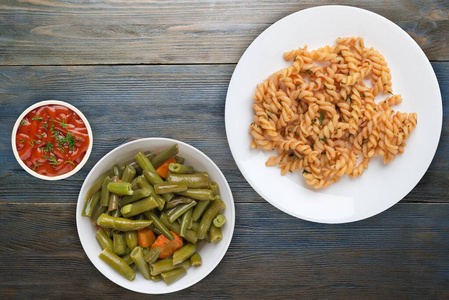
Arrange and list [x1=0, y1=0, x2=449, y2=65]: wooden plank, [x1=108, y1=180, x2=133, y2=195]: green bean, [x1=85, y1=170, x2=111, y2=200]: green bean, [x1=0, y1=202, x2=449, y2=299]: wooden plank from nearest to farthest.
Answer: [x1=108, y1=180, x2=133, y2=195]: green bean < [x1=85, y1=170, x2=111, y2=200]: green bean < [x1=0, y1=0, x2=449, y2=65]: wooden plank < [x1=0, y1=202, x2=449, y2=299]: wooden plank

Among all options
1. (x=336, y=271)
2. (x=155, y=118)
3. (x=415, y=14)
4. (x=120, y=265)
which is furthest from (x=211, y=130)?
(x=415, y=14)

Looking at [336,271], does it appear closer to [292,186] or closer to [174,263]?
[292,186]

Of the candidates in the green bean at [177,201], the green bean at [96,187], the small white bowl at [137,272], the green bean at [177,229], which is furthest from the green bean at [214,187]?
the green bean at [96,187]

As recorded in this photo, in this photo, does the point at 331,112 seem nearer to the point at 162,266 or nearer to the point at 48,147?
the point at 162,266

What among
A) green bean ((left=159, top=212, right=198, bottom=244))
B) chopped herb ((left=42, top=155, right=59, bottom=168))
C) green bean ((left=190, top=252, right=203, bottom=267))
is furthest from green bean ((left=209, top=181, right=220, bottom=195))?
chopped herb ((left=42, top=155, right=59, bottom=168))

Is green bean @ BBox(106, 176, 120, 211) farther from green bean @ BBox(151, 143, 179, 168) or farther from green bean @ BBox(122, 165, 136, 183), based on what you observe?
green bean @ BBox(151, 143, 179, 168)

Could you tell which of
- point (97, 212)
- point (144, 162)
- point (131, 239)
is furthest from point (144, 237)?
point (144, 162)

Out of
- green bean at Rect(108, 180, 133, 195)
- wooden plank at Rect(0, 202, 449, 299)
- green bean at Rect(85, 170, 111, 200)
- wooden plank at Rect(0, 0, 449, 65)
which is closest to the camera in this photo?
green bean at Rect(108, 180, 133, 195)
